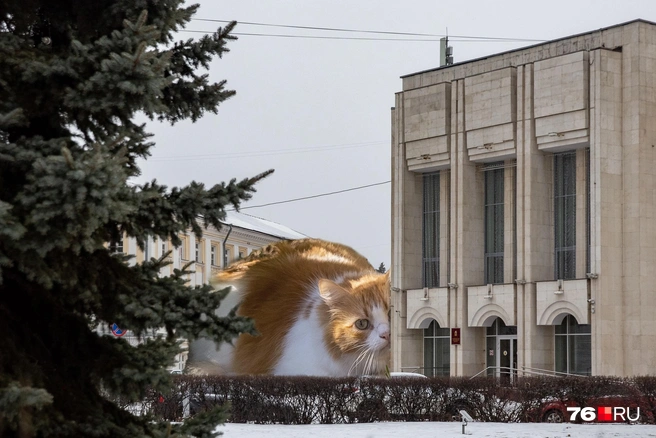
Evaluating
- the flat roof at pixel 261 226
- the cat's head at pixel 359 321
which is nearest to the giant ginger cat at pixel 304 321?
the cat's head at pixel 359 321

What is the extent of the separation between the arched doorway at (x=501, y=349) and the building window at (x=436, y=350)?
1763 mm

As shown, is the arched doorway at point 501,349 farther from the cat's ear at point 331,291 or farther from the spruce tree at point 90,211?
the spruce tree at point 90,211

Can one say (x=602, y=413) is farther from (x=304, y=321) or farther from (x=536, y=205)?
(x=536, y=205)

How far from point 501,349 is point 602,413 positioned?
17.8 m

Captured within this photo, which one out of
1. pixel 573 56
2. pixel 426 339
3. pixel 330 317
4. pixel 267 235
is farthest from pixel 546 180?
pixel 267 235

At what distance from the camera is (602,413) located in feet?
67.6

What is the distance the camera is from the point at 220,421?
6.74 m

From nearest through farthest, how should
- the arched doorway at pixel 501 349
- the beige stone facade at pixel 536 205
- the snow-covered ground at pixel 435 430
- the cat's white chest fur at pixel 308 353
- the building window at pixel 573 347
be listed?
the snow-covered ground at pixel 435 430 → the cat's white chest fur at pixel 308 353 → the beige stone facade at pixel 536 205 → the building window at pixel 573 347 → the arched doorway at pixel 501 349

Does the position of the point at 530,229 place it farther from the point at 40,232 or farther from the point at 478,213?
the point at 40,232

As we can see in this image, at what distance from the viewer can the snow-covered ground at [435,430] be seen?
16781 millimetres

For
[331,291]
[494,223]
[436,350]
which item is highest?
[494,223]

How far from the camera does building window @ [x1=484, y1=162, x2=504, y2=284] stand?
39062 mm

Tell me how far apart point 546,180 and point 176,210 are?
31871 millimetres

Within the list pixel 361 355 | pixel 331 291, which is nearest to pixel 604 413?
pixel 361 355
